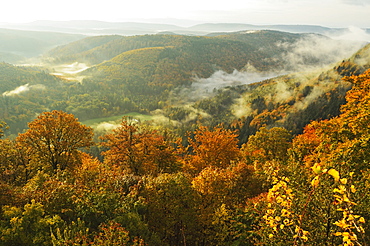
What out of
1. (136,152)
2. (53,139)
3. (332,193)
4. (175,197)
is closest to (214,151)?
(136,152)

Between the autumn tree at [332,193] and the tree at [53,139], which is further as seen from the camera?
the tree at [53,139]

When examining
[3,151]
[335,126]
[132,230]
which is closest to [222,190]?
[132,230]

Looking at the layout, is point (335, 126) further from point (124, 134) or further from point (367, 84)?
point (124, 134)

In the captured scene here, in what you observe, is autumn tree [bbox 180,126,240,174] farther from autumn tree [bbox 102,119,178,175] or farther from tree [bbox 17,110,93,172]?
tree [bbox 17,110,93,172]

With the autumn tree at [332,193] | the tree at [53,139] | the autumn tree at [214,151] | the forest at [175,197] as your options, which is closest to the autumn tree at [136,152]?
the forest at [175,197]

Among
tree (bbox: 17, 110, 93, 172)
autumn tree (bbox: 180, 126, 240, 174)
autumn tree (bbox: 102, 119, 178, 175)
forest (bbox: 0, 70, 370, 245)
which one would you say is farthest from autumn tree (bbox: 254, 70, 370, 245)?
tree (bbox: 17, 110, 93, 172)

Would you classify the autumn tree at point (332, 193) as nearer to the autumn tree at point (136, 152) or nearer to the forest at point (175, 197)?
the forest at point (175, 197)
